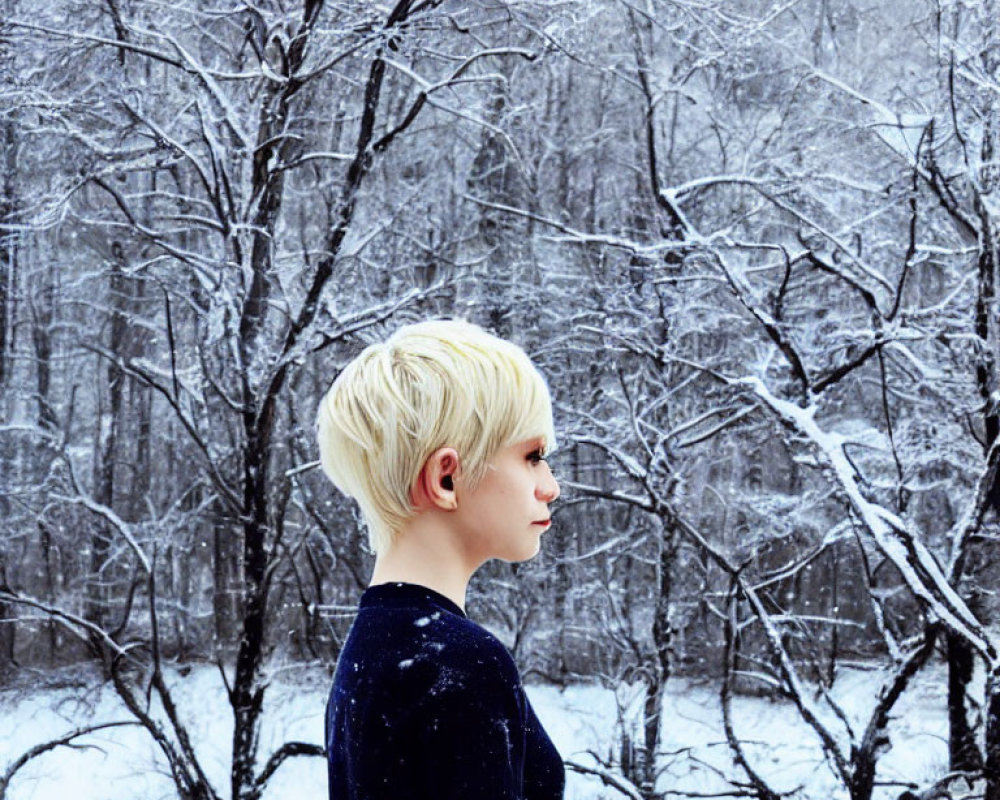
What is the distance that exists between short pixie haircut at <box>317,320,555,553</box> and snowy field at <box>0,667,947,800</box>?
678 centimetres

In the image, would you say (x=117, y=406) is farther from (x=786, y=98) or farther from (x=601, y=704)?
(x=786, y=98)

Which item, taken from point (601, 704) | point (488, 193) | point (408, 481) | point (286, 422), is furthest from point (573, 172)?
point (408, 481)

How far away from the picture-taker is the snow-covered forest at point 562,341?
219 inches

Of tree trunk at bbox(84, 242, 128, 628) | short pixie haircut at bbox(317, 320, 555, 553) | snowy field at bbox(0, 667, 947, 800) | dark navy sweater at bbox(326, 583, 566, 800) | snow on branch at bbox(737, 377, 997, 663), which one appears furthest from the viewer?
tree trunk at bbox(84, 242, 128, 628)

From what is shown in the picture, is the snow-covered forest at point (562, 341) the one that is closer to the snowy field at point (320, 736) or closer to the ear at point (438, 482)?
the snowy field at point (320, 736)

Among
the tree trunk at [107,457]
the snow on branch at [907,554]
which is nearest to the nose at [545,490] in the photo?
the snow on branch at [907,554]

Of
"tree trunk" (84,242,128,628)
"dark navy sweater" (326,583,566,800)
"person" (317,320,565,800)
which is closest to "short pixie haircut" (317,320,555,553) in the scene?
"person" (317,320,565,800)

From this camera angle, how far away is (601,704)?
9.91 metres

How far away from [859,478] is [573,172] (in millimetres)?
6347

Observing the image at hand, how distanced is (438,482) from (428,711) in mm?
207

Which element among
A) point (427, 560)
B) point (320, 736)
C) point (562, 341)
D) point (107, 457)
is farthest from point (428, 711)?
point (107, 457)

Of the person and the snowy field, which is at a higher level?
the person

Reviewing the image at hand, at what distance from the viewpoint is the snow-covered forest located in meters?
5.56

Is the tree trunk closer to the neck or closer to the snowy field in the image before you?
the snowy field
